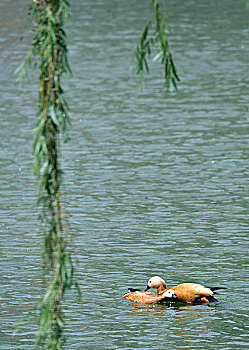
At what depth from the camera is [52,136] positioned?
816 centimetres

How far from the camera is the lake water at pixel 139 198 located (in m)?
14.5

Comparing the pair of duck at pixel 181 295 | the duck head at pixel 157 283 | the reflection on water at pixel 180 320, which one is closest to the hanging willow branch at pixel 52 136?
the reflection on water at pixel 180 320

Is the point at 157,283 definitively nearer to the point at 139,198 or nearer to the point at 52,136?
the point at 139,198

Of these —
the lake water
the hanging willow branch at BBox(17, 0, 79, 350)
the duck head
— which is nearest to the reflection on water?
the lake water

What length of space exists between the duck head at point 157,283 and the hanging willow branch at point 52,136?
7336 millimetres

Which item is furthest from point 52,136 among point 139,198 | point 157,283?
point 139,198

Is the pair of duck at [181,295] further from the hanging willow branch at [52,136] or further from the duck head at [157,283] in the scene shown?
the hanging willow branch at [52,136]

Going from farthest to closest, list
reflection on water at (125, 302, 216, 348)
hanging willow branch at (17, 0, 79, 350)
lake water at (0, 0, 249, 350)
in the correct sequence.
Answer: lake water at (0, 0, 249, 350), reflection on water at (125, 302, 216, 348), hanging willow branch at (17, 0, 79, 350)

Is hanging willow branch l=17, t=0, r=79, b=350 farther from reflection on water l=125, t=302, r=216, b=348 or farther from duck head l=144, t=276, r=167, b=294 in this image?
duck head l=144, t=276, r=167, b=294

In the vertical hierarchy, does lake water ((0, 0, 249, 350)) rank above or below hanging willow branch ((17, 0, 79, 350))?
below

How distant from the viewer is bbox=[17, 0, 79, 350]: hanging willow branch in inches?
317

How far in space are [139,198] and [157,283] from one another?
7420mm

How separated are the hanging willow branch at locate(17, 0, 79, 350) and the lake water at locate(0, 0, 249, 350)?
316cm

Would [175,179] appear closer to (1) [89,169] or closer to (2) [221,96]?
(1) [89,169]
